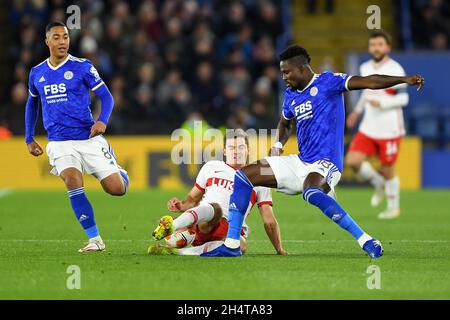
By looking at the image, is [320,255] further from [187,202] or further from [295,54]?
[295,54]

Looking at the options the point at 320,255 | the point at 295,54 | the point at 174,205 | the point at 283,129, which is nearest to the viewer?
the point at 174,205

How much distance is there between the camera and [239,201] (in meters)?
8.91

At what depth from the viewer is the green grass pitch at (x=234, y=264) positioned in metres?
7.21

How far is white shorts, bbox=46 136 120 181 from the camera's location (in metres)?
9.80

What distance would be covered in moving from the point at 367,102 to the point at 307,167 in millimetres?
5622

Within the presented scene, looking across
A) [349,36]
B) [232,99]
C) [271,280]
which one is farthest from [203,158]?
[271,280]

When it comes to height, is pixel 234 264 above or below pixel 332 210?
below

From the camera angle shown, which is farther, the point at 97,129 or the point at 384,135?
the point at 384,135

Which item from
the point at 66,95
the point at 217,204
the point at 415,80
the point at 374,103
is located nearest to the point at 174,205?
the point at 217,204

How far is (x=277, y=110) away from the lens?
72.2 feet

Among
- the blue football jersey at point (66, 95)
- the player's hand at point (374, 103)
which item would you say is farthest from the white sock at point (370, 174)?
the blue football jersey at point (66, 95)

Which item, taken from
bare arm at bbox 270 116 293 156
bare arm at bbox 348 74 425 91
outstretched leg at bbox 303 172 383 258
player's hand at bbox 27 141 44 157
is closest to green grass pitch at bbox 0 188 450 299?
outstretched leg at bbox 303 172 383 258

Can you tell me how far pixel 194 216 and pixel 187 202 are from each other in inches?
15.0
